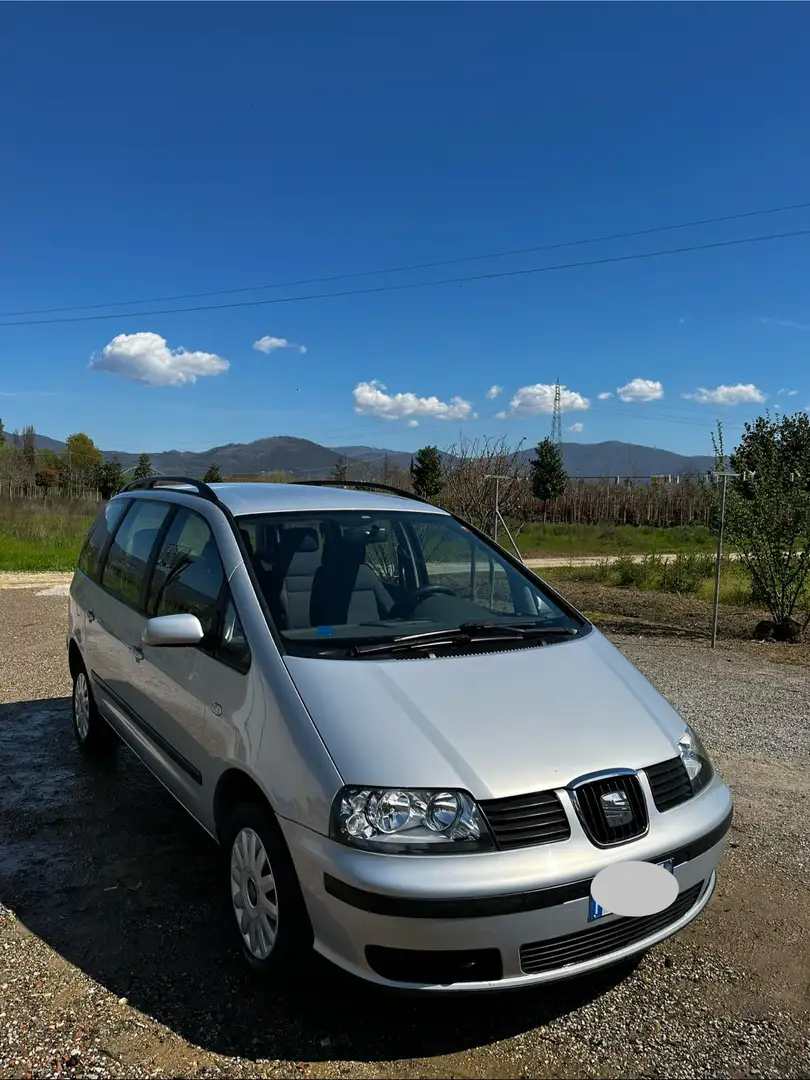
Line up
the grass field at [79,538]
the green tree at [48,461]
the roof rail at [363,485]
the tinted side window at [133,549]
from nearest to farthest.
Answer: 1. the tinted side window at [133,549]
2. the roof rail at [363,485]
3. the grass field at [79,538]
4. the green tree at [48,461]

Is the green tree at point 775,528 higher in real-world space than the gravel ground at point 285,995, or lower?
higher

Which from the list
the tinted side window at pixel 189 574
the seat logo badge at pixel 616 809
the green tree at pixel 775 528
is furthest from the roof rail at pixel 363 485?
the green tree at pixel 775 528

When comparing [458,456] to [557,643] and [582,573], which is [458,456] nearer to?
[582,573]

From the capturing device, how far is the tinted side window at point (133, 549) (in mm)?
4125

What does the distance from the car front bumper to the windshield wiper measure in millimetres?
754

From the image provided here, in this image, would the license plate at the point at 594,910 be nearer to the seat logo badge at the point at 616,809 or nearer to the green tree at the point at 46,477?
the seat logo badge at the point at 616,809

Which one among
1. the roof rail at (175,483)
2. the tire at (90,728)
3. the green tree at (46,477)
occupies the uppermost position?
the green tree at (46,477)

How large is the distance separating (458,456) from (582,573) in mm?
4203

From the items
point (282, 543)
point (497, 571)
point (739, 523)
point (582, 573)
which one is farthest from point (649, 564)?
point (282, 543)

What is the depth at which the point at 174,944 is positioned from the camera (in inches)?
119

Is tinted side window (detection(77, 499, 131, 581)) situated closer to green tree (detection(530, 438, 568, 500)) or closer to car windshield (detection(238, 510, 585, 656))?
car windshield (detection(238, 510, 585, 656))

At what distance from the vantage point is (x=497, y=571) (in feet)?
13.5

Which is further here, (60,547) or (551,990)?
(60,547)

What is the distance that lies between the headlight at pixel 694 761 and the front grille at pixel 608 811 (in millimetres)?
344
